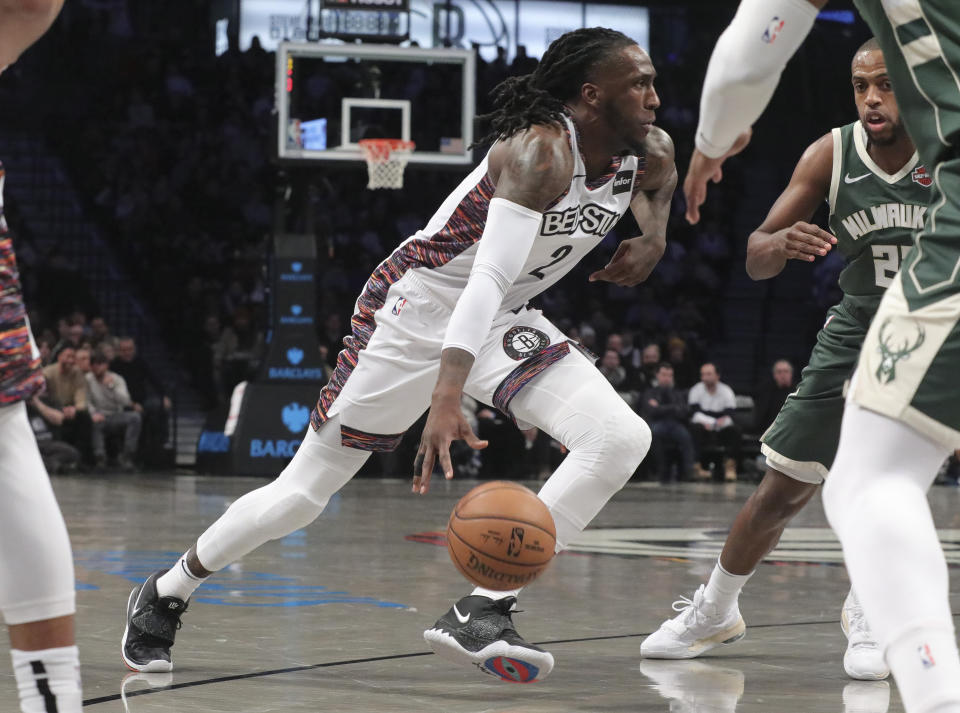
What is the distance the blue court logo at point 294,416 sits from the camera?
45.7ft

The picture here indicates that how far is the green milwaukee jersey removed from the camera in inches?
168

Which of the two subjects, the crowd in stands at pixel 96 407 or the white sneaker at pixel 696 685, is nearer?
the white sneaker at pixel 696 685

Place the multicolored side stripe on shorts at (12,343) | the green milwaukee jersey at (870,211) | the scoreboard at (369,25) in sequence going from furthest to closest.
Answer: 1. the scoreboard at (369,25)
2. the green milwaukee jersey at (870,211)
3. the multicolored side stripe on shorts at (12,343)

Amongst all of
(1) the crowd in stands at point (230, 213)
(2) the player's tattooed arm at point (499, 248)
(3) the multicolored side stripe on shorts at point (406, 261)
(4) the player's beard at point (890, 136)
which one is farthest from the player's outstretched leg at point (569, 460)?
(1) the crowd in stands at point (230, 213)

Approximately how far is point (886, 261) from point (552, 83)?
1.17 meters

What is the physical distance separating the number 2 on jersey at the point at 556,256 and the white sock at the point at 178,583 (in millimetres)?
1413

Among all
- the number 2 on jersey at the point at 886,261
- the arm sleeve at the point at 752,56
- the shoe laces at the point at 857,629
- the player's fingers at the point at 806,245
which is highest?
the arm sleeve at the point at 752,56

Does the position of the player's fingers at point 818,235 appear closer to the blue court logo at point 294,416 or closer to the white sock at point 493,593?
the white sock at point 493,593

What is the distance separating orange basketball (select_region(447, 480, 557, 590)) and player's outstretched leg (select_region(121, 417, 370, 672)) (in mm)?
691

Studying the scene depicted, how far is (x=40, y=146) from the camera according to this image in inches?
795

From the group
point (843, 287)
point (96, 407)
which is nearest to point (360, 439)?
point (843, 287)

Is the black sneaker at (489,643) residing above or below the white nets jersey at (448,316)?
below

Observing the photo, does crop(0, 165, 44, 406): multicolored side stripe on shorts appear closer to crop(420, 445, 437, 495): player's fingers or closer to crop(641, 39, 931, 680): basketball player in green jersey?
Answer: crop(420, 445, 437, 495): player's fingers

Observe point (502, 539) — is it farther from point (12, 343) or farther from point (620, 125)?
point (12, 343)
